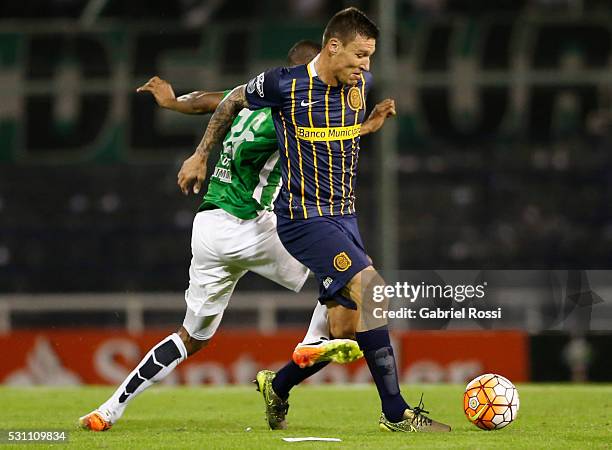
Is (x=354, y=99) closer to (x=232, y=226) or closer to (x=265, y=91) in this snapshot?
(x=265, y=91)

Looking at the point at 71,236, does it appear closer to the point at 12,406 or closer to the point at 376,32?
the point at 12,406

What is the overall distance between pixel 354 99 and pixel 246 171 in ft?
2.50

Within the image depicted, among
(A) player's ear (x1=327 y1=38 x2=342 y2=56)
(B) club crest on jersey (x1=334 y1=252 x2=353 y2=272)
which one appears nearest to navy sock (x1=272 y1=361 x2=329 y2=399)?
(B) club crest on jersey (x1=334 y1=252 x2=353 y2=272)

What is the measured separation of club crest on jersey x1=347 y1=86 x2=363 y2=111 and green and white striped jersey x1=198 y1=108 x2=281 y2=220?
0.55 metres

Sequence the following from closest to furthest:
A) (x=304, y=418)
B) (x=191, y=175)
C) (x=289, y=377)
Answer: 1. (x=191, y=175)
2. (x=289, y=377)
3. (x=304, y=418)

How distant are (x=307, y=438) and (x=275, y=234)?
1.22 m

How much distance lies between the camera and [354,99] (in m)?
5.75

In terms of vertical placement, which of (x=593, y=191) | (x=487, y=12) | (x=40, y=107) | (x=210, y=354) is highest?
(x=487, y=12)

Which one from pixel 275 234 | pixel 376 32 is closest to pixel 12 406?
pixel 275 234

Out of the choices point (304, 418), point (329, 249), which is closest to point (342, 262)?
point (329, 249)

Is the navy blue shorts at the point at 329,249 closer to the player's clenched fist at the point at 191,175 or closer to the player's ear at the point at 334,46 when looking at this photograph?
the player's clenched fist at the point at 191,175

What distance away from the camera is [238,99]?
5812 mm

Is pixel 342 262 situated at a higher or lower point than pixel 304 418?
higher

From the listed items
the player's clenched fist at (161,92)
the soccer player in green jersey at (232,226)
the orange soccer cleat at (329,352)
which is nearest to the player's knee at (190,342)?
the soccer player in green jersey at (232,226)
